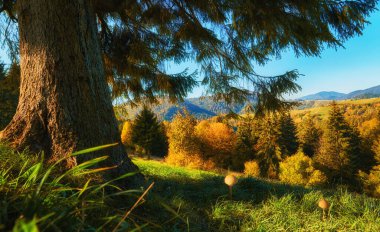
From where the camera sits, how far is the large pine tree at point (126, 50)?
3.21 m

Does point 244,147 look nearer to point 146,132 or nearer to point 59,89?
point 146,132

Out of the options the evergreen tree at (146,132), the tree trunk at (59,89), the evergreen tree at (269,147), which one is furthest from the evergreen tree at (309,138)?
the tree trunk at (59,89)

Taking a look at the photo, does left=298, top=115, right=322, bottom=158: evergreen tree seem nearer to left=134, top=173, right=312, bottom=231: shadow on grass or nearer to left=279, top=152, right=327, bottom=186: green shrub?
left=279, top=152, right=327, bottom=186: green shrub

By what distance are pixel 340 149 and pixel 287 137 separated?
32.3 ft

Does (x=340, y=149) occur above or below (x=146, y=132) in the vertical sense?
below

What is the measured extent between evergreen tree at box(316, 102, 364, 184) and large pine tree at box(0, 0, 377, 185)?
31.3 meters

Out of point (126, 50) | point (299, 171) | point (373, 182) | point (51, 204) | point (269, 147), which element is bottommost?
point (373, 182)

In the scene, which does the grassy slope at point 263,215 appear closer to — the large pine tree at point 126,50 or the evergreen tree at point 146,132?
the large pine tree at point 126,50

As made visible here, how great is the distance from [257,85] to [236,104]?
31.3 inches

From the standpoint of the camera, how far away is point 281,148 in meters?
41.0

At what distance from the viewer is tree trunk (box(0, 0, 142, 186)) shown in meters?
3.15

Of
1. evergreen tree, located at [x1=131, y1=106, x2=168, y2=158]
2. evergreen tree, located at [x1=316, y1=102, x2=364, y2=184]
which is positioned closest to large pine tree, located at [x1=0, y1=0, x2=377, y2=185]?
evergreen tree, located at [x1=316, y1=102, x2=364, y2=184]

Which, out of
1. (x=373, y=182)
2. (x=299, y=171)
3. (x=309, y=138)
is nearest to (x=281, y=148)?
(x=309, y=138)

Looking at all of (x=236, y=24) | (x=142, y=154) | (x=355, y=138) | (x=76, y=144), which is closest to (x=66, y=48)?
(x=76, y=144)
